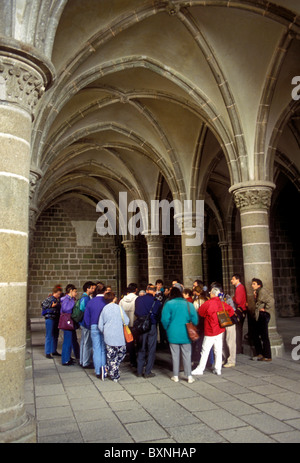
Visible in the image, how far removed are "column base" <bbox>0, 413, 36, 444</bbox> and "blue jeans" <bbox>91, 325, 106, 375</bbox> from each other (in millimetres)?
2701

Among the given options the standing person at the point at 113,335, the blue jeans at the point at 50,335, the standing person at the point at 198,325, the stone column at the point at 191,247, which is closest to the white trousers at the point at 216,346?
the standing person at the point at 198,325

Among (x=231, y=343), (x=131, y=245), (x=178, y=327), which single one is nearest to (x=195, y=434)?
(x=178, y=327)

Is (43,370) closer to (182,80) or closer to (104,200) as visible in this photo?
(182,80)

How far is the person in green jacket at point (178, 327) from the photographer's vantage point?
17.3 ft

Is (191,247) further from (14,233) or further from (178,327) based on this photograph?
(14,233)

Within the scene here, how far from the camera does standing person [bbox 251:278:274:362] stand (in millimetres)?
6438

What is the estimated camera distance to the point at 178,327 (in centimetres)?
528

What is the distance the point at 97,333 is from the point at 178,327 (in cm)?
125

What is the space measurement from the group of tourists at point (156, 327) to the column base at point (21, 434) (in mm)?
2388

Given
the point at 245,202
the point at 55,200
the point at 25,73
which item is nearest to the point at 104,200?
the point at 55,200

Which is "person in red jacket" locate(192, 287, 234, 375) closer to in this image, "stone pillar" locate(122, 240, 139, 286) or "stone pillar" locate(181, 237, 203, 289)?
"stone pillar" locate(181, 237, 203, 289)

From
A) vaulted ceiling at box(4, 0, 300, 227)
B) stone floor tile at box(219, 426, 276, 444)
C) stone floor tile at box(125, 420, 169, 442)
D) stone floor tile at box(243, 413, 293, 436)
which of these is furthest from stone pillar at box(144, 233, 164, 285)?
stone floor tile at box(219, 426, 276, 444)
